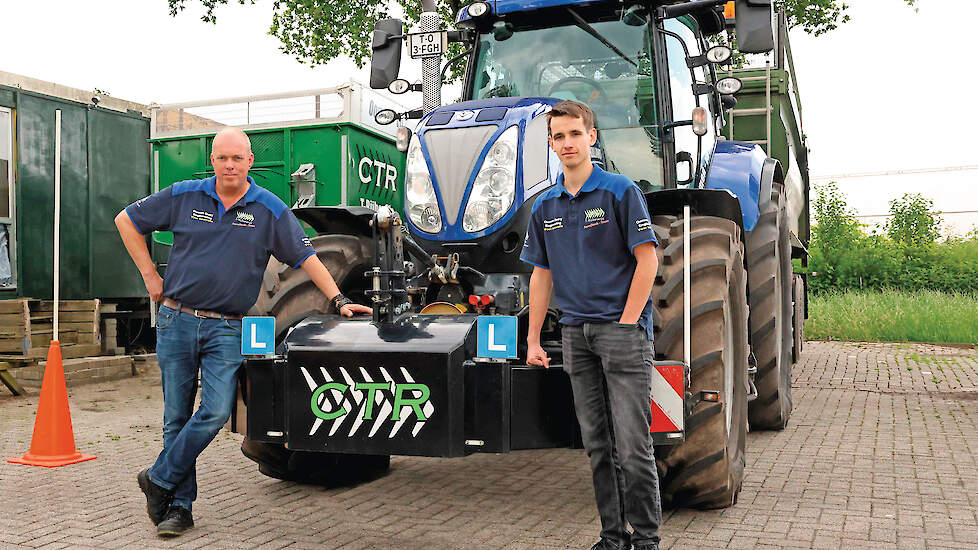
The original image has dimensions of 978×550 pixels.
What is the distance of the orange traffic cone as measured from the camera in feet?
19.5

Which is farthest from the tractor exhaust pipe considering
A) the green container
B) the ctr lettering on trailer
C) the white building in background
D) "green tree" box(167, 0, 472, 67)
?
the white building in background

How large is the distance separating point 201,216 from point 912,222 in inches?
1151

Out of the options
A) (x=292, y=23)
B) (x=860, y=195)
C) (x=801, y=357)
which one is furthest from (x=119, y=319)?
(x=860, y=195)

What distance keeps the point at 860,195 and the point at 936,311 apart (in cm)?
2876

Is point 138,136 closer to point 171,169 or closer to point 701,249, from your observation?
point 171,169

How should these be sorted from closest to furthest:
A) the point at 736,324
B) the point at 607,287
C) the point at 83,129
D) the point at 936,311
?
the point at 607,287
the point at 736,324
the point at 83,129
the point at 936,311

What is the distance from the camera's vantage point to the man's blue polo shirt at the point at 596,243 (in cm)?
362

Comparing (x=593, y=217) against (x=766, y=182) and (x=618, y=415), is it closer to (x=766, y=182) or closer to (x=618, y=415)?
(x=618, y=415)

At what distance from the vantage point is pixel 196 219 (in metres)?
4.32

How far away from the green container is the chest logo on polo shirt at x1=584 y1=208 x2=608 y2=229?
29.7 feet

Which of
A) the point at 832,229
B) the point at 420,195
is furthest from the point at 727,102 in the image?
the point at 832,229

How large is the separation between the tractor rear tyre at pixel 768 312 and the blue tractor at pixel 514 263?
→ 0.02 meters

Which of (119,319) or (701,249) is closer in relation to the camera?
(701,249)

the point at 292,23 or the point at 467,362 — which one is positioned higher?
the point at 292,23
